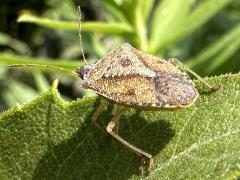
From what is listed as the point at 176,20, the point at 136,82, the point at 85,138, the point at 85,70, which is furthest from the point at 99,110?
the point at 176,20

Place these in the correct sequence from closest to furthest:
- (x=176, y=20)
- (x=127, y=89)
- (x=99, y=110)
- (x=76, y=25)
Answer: (x=99, y=110), (x=127, y=89), (x=76, y=25), (x=176, y=20)

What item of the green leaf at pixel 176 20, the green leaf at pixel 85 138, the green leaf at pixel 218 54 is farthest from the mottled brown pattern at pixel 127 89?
the green leaf at pixel 176 20

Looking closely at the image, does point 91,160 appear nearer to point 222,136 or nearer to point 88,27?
point 222,136

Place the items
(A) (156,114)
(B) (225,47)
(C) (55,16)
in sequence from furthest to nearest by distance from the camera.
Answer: (C) (55,16), (B) (225,47), (A) (156,114)

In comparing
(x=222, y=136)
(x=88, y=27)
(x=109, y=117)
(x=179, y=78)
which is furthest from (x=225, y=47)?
(x=222, y=136)

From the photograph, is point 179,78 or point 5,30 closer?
point 179,78

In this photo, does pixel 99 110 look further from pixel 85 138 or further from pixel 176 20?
pixel 176 20
